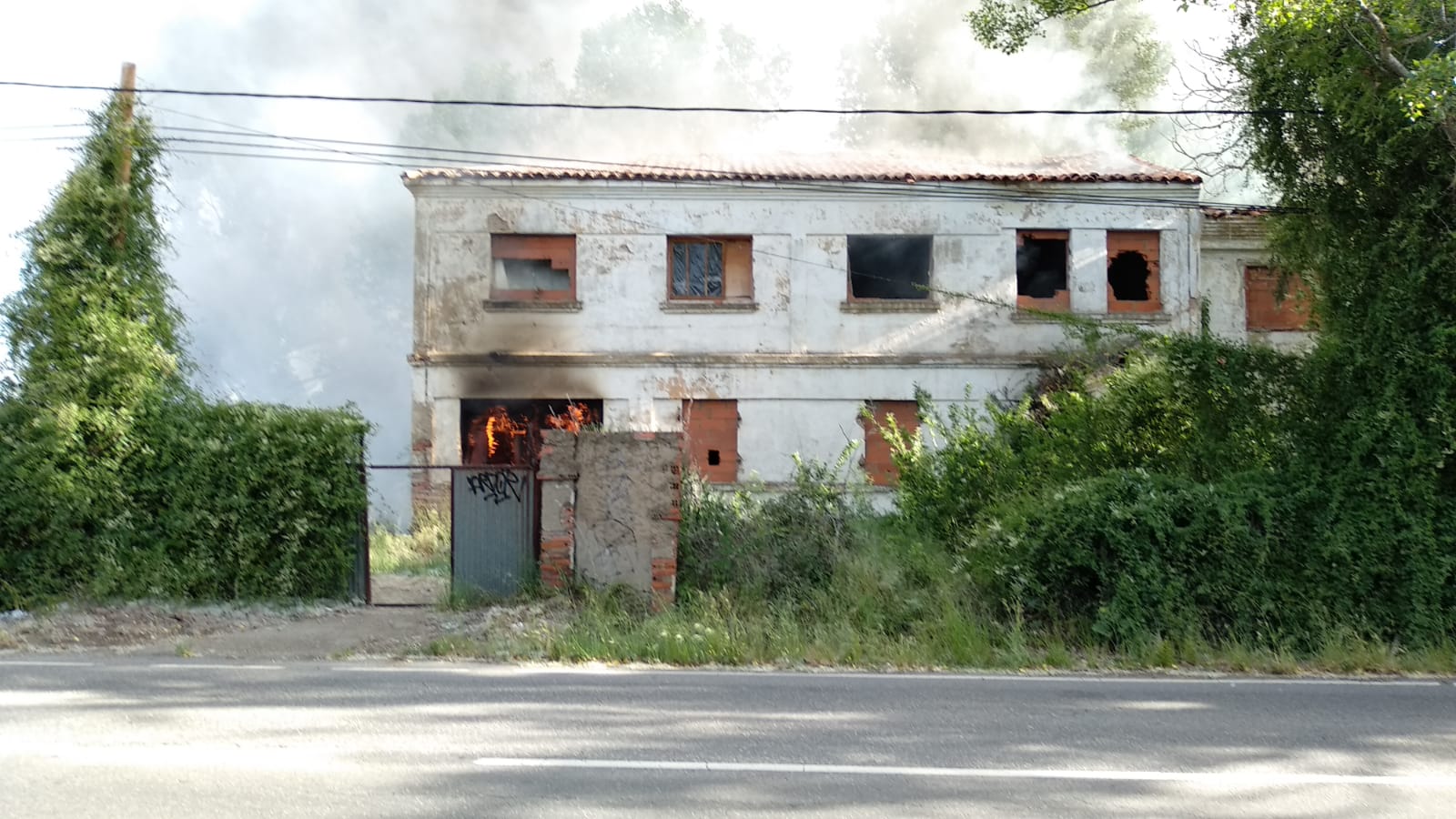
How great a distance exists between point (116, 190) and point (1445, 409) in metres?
14.6

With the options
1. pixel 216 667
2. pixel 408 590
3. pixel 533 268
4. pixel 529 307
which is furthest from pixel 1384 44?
pixel 533 268

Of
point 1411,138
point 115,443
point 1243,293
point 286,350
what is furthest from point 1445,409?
point 286,350

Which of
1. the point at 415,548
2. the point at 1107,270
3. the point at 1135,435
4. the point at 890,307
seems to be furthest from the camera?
the point at 1107,270

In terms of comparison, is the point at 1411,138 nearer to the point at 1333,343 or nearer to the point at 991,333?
the point at 1333,343

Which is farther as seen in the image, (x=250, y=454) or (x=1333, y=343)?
(x=250, y=454)

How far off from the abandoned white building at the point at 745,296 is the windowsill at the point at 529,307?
0.11 feet

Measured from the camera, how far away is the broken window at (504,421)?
20516 millimetres

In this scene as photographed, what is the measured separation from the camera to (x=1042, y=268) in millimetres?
21516

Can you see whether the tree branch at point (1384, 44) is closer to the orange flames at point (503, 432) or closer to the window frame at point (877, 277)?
the window frame at point (877, 277)

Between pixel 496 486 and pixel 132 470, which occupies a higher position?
pixel 132 470

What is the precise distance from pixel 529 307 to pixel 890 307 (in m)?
6.70

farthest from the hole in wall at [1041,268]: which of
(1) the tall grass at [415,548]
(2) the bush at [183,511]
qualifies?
(2) the bush at [183,511]

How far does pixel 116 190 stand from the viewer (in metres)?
13.4

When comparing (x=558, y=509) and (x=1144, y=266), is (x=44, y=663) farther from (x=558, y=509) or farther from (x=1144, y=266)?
(x=1144, y=266)
